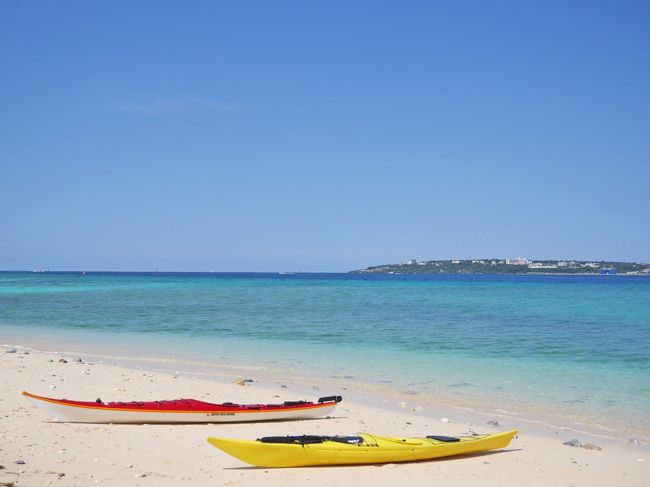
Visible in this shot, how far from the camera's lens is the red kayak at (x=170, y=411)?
384 inches

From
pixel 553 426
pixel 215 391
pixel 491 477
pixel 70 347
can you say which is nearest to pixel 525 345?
pixel 553 426

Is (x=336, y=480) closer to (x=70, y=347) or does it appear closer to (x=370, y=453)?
(x=370, y=453)

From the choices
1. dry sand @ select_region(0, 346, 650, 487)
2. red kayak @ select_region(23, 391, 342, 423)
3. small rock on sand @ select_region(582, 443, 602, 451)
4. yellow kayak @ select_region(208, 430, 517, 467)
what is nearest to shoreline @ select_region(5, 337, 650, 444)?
dry sand @ select_region(0, 346, 650, 487)

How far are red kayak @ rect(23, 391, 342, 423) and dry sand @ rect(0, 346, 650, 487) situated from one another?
14 centimetres

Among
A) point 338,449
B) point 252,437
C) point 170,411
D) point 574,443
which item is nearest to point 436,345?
point 574,443

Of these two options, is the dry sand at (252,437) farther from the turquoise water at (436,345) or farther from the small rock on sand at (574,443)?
the turquoise water at (436,345)

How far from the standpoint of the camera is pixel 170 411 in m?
10.2

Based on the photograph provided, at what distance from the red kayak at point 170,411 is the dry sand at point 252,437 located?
140mm

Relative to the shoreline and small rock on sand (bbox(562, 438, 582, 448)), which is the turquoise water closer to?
the shoreline

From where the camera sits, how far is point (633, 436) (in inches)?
408

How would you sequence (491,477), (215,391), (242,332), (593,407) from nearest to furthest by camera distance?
1. (491,477)
2. (593,407)
3. (215,391)
4. (242,332)

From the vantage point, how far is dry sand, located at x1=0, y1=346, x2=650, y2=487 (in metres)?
7.45

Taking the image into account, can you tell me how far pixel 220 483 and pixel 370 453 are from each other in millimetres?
2064

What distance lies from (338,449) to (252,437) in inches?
81.3
